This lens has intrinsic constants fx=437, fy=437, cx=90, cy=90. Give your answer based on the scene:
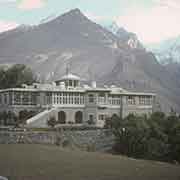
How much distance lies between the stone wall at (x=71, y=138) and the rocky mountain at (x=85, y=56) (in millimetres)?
70874

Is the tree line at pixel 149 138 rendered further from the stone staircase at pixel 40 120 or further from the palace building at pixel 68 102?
the palace building at pixel 68 102

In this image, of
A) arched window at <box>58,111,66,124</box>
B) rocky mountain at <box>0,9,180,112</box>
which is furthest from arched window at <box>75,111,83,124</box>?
rocky mountain at <box>0,9,180,112</box>

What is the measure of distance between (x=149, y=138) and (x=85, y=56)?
107688 millimetres

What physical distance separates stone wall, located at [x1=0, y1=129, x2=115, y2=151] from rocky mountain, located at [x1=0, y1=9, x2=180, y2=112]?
70874 millimetres

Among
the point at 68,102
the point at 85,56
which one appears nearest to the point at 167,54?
the point at 85,56

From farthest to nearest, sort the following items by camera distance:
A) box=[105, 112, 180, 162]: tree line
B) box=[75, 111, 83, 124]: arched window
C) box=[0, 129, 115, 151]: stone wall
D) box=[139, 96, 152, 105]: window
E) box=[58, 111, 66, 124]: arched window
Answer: box=[139, 96, 152, 105]: window → box=[75, 111, 83, 124]: arched window → box=[58, 111, 66, 124]: arched window → box=[0, 129, 115, 151]: stone wall → box=[105, 112, 180, 162]: tree line

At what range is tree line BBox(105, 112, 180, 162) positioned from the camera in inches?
1361

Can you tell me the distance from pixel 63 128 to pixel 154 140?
30.7ft

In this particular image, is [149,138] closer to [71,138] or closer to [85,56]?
[71,138]

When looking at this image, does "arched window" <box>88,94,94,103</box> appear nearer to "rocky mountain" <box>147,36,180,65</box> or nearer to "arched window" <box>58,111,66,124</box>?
"arched window" <box>58,111,66,124</box>

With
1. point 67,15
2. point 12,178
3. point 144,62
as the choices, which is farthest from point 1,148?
point 67,15

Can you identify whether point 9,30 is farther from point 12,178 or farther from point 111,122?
point 12,178

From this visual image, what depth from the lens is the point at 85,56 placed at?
142125mm

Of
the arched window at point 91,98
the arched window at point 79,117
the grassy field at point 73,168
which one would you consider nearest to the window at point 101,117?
the arched window at point 91,98
